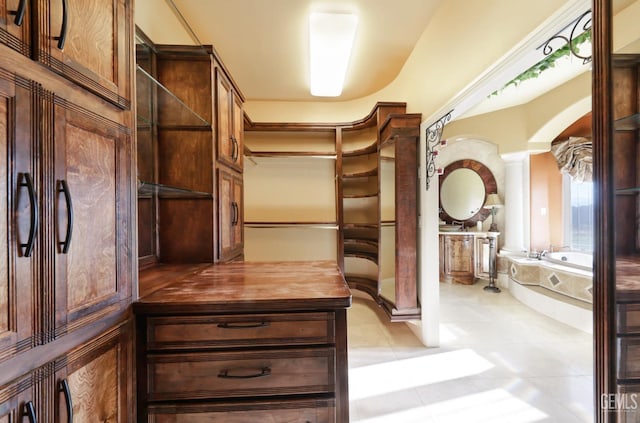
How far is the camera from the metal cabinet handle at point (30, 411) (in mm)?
655

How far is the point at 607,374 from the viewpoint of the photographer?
35.7 inches

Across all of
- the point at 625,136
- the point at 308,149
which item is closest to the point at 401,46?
the point at 308,149

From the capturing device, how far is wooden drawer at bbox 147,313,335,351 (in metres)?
1.04

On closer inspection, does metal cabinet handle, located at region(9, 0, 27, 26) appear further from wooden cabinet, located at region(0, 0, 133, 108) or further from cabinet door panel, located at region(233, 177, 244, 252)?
cabinet door panel, located at region(233, 177, 244, 252)

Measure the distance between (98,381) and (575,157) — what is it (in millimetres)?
5631

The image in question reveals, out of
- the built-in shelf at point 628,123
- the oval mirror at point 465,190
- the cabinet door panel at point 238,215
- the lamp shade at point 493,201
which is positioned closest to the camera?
the built-in shelf at point 628,123

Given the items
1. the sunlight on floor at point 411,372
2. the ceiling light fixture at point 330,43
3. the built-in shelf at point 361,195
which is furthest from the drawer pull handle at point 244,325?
the built-in shelf at point 361,195

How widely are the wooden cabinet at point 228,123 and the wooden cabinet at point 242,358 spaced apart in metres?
1.21

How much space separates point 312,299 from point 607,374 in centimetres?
103

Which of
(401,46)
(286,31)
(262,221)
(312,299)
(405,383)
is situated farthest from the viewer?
(262,221)

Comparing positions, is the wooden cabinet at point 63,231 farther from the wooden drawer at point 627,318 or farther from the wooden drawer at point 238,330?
the wooden drawer at point 627,318

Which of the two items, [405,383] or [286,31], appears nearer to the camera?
[405,383]

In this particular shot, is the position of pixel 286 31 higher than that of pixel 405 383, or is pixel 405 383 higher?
pixel 286 31

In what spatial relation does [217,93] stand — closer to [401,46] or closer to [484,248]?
→ [401,46]
